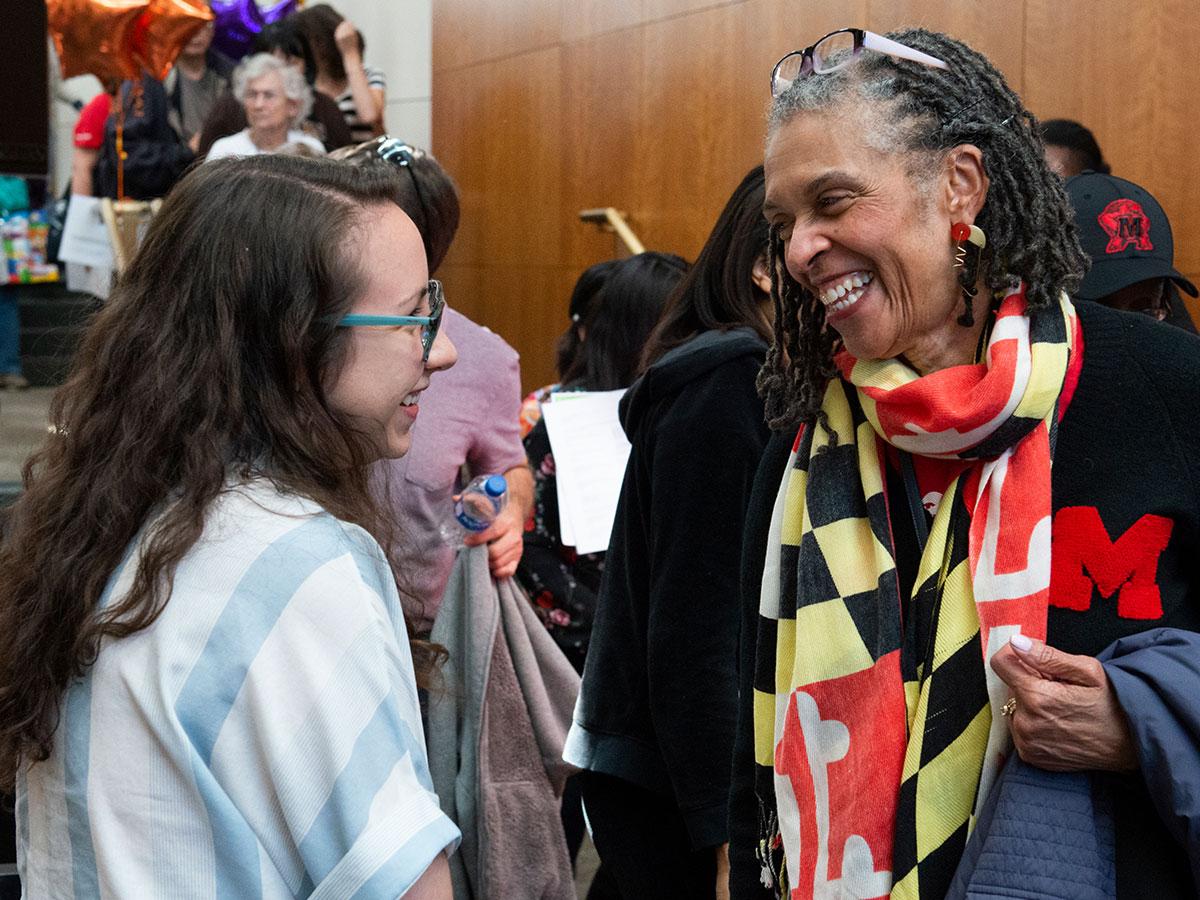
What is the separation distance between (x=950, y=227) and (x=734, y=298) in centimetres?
98

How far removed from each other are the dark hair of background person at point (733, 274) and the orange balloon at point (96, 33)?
4.87 meters

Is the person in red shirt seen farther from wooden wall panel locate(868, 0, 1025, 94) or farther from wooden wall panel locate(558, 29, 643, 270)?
wooden wall panel locate(868, 0, 1025, 94)

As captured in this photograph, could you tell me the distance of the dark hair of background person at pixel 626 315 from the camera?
12.9ft

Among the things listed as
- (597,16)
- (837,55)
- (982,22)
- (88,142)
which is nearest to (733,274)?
(837,55)

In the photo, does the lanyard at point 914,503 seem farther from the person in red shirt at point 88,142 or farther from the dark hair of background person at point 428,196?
the person in red shirt at point 88,142

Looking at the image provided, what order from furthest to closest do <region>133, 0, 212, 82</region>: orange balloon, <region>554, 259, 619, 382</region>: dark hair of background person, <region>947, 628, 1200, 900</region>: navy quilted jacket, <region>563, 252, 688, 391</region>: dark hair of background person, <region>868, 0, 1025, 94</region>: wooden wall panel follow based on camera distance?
<region>133, 0, 212, 82</region>: orange balloon, <region>868, 0, 1025, 94</region>: wooden wall panel, <region>554, 259, 619, 382</region>: dark hair of background person, <region>563, 252, 688, 391</region>: dark hair of background person, <region>947, 628, 1200, 900</region>: navy quilted jacket

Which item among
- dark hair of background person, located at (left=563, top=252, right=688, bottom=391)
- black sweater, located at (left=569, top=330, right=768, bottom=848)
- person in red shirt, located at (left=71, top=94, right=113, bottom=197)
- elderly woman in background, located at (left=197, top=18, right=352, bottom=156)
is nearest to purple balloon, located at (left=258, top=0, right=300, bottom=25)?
elderly woman in background, located at (left=197, top=18, right=352, bottom=156)

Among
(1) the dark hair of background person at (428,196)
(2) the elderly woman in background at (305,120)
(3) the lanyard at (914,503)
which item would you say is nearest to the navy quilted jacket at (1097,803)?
(3) the lanyard at (914,503)

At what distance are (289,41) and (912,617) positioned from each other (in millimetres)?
6979

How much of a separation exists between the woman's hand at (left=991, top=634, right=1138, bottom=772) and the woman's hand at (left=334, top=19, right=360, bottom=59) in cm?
700

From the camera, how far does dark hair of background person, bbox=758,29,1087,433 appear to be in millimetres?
1785

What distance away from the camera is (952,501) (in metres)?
1.79

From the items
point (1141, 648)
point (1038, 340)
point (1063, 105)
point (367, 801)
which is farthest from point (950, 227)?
point (1063, 105)

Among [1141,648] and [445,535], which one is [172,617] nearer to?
[1141,648]
